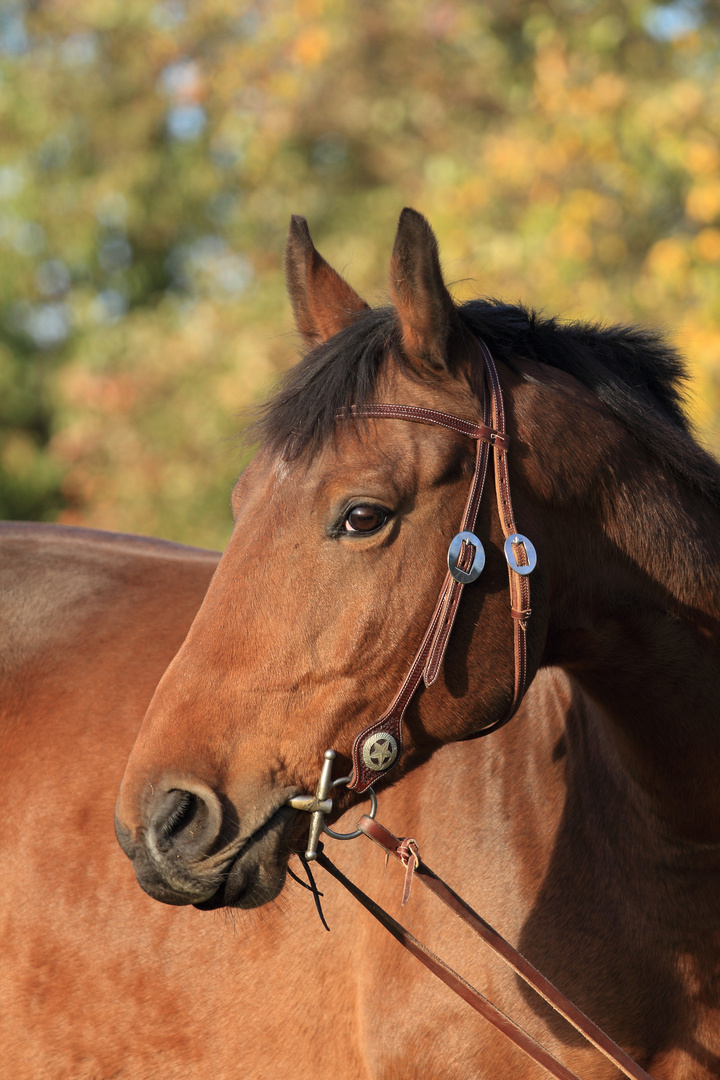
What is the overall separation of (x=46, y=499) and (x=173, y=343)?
190 inches

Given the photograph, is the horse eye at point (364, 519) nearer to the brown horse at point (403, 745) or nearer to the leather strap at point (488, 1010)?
the brown horse at point (403, 745)

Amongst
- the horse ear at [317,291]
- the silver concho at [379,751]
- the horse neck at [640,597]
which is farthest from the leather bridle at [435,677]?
the horse ear at [317,291]

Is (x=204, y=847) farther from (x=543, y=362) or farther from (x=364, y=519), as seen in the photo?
A: (x=543, y=362)

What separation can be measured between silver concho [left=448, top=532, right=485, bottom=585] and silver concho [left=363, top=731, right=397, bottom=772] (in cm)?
32

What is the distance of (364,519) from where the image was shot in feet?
6.02

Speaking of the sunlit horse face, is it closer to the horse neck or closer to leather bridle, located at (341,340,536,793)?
leather bridle, located at (341,340,536,793)

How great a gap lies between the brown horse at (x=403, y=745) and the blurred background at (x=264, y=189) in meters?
0.68

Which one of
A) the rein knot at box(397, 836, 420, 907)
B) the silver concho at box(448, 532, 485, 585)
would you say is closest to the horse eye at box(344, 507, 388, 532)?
the silver concho at box(448, 532, 485, 585)

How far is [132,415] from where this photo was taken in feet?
40.7

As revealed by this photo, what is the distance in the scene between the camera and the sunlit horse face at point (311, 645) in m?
1.78

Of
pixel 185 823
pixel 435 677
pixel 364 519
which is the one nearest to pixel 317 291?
pixel 364 519

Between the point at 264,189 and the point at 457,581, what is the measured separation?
43.2 feet

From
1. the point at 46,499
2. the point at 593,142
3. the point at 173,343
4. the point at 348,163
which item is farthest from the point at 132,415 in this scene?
the point at 593,142

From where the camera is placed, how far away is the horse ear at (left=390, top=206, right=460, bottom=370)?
186 centimetres
